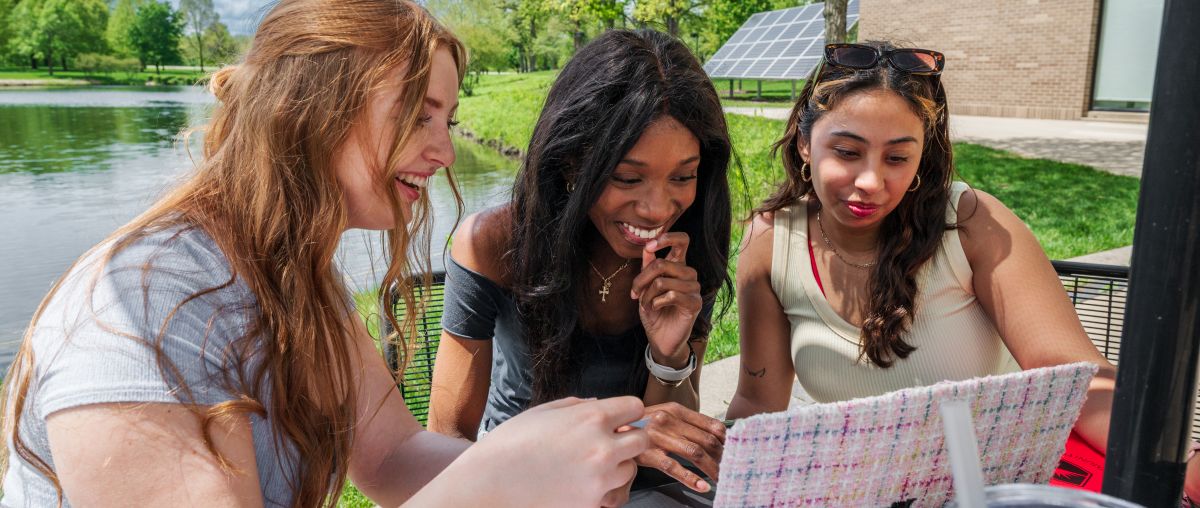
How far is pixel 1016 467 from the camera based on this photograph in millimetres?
943

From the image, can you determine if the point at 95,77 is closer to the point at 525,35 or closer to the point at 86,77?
the point at 86,77

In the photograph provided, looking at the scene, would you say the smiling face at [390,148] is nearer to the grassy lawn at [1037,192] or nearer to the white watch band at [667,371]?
the white watch band at [667,371]

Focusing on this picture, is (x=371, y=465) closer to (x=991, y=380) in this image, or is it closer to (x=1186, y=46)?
(x=991, y=380)

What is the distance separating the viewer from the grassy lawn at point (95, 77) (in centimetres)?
3209

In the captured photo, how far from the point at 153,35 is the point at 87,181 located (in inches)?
936

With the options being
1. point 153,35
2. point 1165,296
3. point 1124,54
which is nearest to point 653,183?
point 1165,296

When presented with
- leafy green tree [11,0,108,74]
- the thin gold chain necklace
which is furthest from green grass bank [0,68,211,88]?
the thin gold chain necklace

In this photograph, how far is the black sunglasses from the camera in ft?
6.11

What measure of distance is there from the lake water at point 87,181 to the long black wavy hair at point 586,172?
0.31 m

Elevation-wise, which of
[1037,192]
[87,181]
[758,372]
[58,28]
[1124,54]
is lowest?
[87,181]

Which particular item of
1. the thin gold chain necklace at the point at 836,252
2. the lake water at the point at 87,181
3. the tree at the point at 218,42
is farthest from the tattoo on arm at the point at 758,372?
the tree at the point at 218,42

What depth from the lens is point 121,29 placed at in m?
34.1

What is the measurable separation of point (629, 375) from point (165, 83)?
118 ft

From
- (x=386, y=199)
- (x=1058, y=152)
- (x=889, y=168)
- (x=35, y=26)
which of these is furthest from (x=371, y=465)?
(x=35, y=26)
